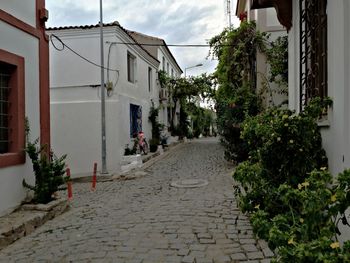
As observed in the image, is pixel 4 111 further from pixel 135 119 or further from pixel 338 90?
pixel 135 119

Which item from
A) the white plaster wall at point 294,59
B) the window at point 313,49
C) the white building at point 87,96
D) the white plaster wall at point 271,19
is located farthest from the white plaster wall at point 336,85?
the white building at point 87,96

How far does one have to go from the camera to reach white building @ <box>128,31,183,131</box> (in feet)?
79.8

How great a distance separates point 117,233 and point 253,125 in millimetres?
2633

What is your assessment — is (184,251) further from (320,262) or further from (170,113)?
(170,113)

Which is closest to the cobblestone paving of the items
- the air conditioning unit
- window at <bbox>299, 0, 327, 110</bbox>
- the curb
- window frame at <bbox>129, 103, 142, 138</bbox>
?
the curb

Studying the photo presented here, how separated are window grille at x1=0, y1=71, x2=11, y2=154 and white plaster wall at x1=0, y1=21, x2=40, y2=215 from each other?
1.39 feet

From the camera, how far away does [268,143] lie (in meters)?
4.50

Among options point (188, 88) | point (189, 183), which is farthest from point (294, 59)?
point (188, 88)

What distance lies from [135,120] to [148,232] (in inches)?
506

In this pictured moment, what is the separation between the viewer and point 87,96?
49.5 ft

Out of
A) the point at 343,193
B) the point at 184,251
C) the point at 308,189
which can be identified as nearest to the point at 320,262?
the point at 343,193

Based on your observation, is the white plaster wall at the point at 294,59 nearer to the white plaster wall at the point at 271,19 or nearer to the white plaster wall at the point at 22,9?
the white plaster wall at the point at 22,9

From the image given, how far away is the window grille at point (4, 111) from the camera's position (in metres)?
6.80

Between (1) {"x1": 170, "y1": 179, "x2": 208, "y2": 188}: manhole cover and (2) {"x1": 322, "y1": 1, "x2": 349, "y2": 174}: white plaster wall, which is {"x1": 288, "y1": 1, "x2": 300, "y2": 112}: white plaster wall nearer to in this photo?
(2) {"x1": 322, "y1": 1, "x2": 349, "y2": 174}: white plaster wall
